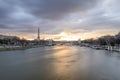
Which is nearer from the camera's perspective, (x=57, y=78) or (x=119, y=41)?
(x=57, y=78)

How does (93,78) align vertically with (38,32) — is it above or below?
below

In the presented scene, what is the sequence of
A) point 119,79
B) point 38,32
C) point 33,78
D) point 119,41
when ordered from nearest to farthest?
point 119,79
point 33,78
point 119,41
point 38,32

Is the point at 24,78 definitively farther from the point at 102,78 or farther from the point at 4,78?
the point at 102,78

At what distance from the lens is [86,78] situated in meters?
15.4

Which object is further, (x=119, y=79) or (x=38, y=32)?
(x=38, y=32)

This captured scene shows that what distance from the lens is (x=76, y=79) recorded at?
15109 millimetres

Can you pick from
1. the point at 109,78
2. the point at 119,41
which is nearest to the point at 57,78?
the point at 109,78

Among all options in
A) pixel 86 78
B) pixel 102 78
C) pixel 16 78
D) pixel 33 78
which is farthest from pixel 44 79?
pixel 102 78

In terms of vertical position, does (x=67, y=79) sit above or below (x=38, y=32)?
below

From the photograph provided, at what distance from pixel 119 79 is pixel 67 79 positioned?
448 centimetres

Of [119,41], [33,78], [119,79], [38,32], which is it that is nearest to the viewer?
[119,79]

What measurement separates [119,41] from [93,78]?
64.9m

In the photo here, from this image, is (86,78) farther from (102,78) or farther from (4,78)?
(4,78)

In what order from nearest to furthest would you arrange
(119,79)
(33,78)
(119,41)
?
(119,79) → (33,78) → (119,41)
